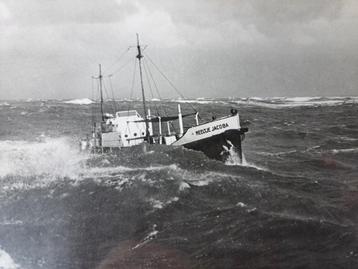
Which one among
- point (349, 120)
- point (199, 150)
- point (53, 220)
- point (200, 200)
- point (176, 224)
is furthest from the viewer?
point (349, 120)

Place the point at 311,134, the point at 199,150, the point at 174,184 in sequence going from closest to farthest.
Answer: the point at 174,184, the point at 199,150, the point at 311,134

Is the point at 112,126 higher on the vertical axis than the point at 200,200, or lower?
higher

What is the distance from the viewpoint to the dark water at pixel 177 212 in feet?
25.6

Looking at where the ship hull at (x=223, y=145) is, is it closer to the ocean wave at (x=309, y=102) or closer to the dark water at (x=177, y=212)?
the dark water at (x=177, y=212)

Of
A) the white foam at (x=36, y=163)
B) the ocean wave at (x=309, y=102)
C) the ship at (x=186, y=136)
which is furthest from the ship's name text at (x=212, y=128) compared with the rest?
the ocean wave at (x=309, y=102)

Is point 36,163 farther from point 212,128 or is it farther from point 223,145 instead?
point 223,145

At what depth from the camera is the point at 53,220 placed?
10.3m

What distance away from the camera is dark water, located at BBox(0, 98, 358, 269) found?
308 inches

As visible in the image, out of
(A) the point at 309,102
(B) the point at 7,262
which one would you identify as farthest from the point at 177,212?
(A) the point at 309,102

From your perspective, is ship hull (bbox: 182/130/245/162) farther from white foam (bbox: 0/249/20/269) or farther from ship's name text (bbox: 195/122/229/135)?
white foam (bbox: 0/249/20/269)

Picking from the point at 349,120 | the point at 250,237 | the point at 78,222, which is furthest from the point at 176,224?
the point at 349,120

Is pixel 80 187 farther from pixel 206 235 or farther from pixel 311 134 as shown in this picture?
pixel 311 134

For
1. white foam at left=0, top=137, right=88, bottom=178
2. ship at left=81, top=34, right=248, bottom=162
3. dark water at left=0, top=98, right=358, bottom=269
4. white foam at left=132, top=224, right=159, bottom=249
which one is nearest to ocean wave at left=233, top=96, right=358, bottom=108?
ship at left=81, top=34, right=248, bottom=162

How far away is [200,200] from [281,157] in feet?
32.4
